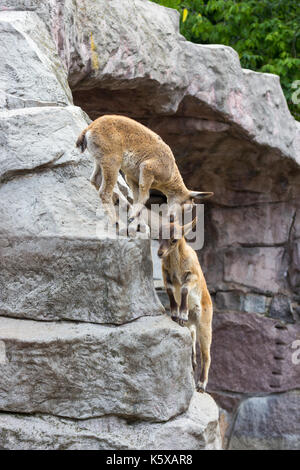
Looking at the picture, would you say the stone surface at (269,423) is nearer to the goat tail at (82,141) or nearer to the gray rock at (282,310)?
the gray rock at (282,310)

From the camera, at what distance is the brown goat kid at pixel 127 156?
3.46 m

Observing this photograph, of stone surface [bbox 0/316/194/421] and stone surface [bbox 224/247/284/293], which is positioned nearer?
stone surface [bbox 0/316/194/421]

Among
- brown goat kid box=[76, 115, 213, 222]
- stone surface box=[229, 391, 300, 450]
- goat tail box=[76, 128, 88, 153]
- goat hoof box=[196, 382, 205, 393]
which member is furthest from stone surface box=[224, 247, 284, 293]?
goat tail box=[76, 128, 88, 153]

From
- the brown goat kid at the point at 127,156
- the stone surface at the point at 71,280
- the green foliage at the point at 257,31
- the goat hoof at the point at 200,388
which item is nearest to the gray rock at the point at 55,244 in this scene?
the stone surface at the point at 71,280

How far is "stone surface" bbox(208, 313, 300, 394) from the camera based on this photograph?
7980 millimetres

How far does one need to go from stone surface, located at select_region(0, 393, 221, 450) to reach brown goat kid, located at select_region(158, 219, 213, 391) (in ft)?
2.03

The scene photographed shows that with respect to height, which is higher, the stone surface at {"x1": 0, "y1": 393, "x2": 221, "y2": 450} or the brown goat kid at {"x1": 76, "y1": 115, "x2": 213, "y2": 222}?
the brown goat kid at {"x1": 76, "y1": 115, "x2": 213, "y2": 222}

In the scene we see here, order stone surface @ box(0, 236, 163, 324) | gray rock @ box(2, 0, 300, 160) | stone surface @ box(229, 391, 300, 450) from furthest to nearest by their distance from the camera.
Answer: stone surface @ box(229, 391, 300, 450) → gray rock @ box(2, 0, 300, 160) → stone surface @ box(0, 236, 163, 324)

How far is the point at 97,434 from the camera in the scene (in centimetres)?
334

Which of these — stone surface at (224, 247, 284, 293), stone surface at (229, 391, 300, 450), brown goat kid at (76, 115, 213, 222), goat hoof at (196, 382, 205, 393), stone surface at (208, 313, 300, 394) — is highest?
brown goat kid at (76, 115, 213, 222)

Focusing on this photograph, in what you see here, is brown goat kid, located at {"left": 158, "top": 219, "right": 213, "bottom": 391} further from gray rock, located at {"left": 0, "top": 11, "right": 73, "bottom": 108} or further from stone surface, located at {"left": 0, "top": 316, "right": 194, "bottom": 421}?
gray rock, located at {"left": 0, "top": 11, "right": 73, "bottom": 108}

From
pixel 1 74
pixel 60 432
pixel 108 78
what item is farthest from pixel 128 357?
pixel 108 78

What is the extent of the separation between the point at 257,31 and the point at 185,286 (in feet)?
21.2

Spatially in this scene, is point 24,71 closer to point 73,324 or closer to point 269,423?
point 73,324
